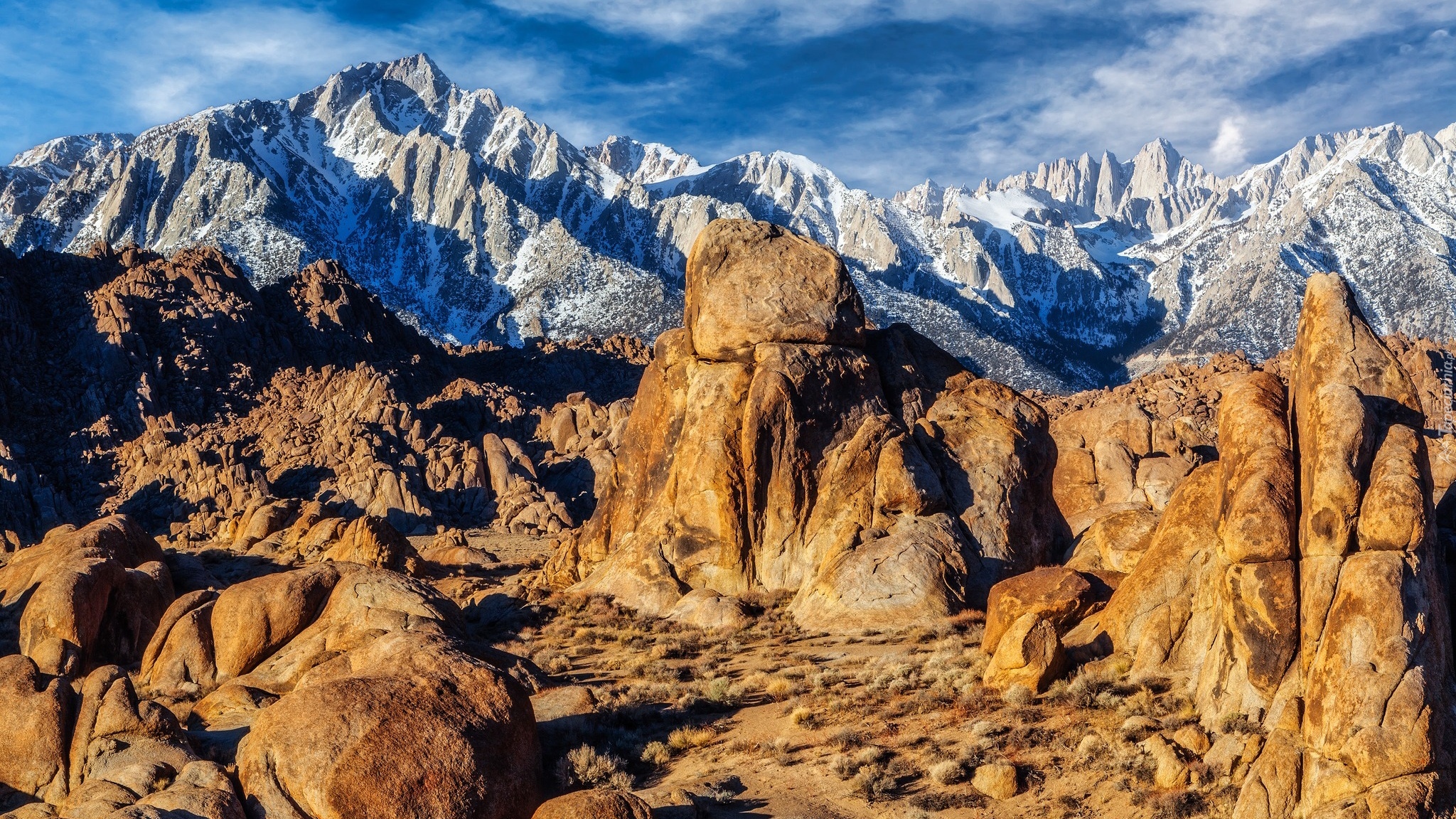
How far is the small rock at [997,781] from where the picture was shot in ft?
41.7

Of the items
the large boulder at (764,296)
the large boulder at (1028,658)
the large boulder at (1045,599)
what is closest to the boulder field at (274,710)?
the large boulder at (1028,658)

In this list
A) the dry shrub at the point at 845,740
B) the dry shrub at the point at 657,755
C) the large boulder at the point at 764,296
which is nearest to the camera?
the dry shrub at the point at 845,740

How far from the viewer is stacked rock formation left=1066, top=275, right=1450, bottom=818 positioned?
10969mm

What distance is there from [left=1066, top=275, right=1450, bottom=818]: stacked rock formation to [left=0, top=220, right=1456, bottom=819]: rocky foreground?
43mm

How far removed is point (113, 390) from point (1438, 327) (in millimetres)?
187794

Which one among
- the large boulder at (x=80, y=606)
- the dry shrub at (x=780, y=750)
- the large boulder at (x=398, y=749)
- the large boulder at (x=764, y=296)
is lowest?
the dry shrub at (x=780, y=750)

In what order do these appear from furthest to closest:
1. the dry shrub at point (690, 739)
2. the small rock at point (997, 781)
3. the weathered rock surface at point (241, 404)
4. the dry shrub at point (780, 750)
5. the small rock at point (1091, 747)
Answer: the weathered rock surface at point (241, 404) → the dry shrub at point (690, 739) → the dry shrub at point (780, 750) → the small rock at point (1091, 747) → the small rock at point (997, 781)

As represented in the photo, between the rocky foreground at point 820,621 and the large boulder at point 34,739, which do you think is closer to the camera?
the rocky foreground at point 820,621

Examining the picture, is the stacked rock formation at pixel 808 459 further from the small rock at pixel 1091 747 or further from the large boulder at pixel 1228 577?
A: the small rock at pixel 1091 747

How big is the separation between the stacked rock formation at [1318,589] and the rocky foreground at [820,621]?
1.7 inches

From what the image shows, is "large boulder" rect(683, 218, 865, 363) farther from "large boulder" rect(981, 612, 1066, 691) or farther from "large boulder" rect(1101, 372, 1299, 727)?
"large boulder" rect(981, 612, 1066, 691)

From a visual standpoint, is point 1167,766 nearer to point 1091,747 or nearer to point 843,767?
point 1091,747

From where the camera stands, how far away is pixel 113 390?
282 feet

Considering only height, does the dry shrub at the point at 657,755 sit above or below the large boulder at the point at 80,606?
below
